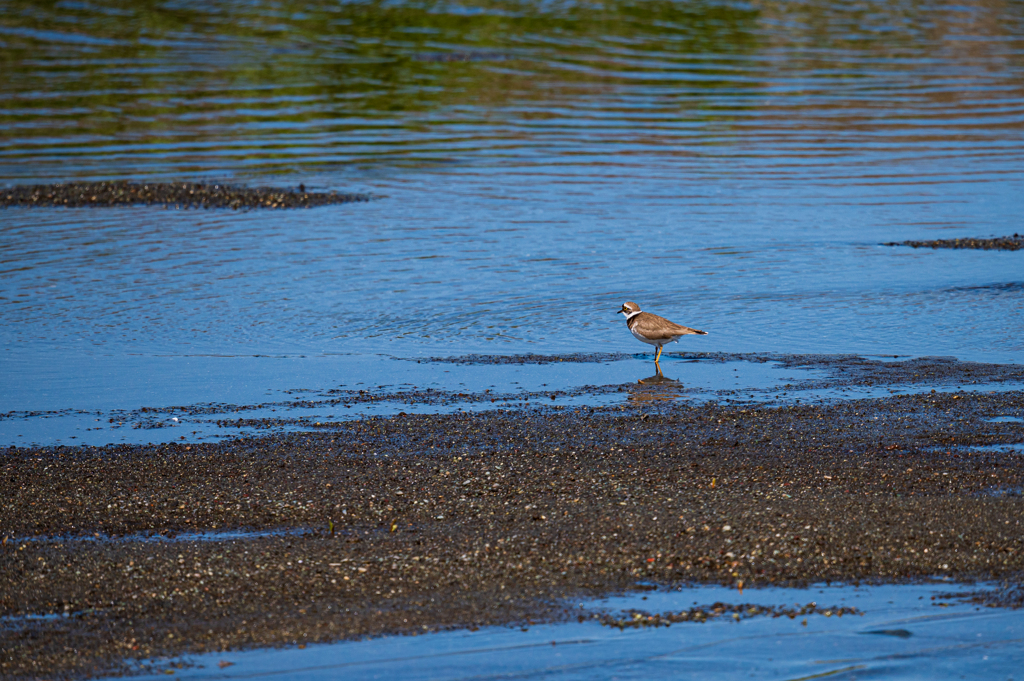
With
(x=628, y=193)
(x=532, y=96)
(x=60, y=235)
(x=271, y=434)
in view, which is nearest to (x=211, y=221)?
(x=60, y=235)

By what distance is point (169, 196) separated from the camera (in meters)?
27.5

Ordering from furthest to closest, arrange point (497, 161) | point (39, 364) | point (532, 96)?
point (532, 96) → point (497, 161) → point (39, 364)

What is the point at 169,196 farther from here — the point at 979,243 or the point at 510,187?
the point at 979,243

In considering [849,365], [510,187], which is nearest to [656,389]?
[849,365]

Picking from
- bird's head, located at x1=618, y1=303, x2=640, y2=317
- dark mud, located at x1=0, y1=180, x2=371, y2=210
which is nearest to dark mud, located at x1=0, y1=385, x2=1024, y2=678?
bird's head, located at x1=618, y1=303, x2=640, y2=317

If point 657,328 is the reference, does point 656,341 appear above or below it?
below

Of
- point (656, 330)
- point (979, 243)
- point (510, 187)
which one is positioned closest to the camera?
point (656, 330)

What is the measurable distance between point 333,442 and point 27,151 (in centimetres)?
2548

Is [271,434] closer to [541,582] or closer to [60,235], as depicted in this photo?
[541,582]

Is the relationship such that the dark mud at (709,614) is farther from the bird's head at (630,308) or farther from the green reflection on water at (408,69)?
the green reflection on water at (408,69)

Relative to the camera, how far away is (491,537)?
30.7ft

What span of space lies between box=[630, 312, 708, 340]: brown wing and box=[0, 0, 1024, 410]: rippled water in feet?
3.31

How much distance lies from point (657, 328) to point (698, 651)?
7.37 m

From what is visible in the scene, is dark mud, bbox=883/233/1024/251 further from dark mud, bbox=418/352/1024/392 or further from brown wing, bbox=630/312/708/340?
brown wing, bbox=630/312/708/340
